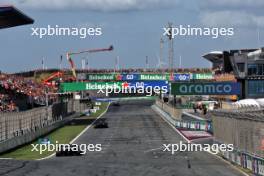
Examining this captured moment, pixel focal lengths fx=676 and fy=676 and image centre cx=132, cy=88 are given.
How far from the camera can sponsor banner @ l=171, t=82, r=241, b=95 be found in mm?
79438

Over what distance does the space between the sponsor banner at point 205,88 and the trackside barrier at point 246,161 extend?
1199 inches

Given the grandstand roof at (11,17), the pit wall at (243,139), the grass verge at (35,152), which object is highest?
the grandstand roof at (11,17)

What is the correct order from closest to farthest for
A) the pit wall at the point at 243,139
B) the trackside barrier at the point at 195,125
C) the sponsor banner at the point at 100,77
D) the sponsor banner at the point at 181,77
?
the pit wall at the point at 243,139 < the trackside barrier at the point at 195,125 < the sponsor banner at the point at 181,77 < the sponsor banner at the point at 100,77

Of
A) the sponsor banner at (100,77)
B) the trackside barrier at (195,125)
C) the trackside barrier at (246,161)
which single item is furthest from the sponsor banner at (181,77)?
the trackside barrier at (246,161)

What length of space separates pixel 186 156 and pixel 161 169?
1169 centimetres

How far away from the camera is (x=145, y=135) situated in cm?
7869

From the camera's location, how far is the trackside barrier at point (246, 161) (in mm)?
35772

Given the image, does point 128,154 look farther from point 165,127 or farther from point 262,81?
point 262,81

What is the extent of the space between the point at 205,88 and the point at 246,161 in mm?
39621

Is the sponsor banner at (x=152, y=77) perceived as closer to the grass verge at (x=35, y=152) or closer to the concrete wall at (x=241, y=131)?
the grass verge at (x=35, y=152)

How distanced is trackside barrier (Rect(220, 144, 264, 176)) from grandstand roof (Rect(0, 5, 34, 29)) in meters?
40.6

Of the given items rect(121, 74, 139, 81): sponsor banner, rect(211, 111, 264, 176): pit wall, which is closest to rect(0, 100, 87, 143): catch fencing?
rect(211, 111, 264, 176): pit wall

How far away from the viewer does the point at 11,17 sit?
281 ft

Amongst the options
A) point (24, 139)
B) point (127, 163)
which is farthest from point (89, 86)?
point (127, 163)
